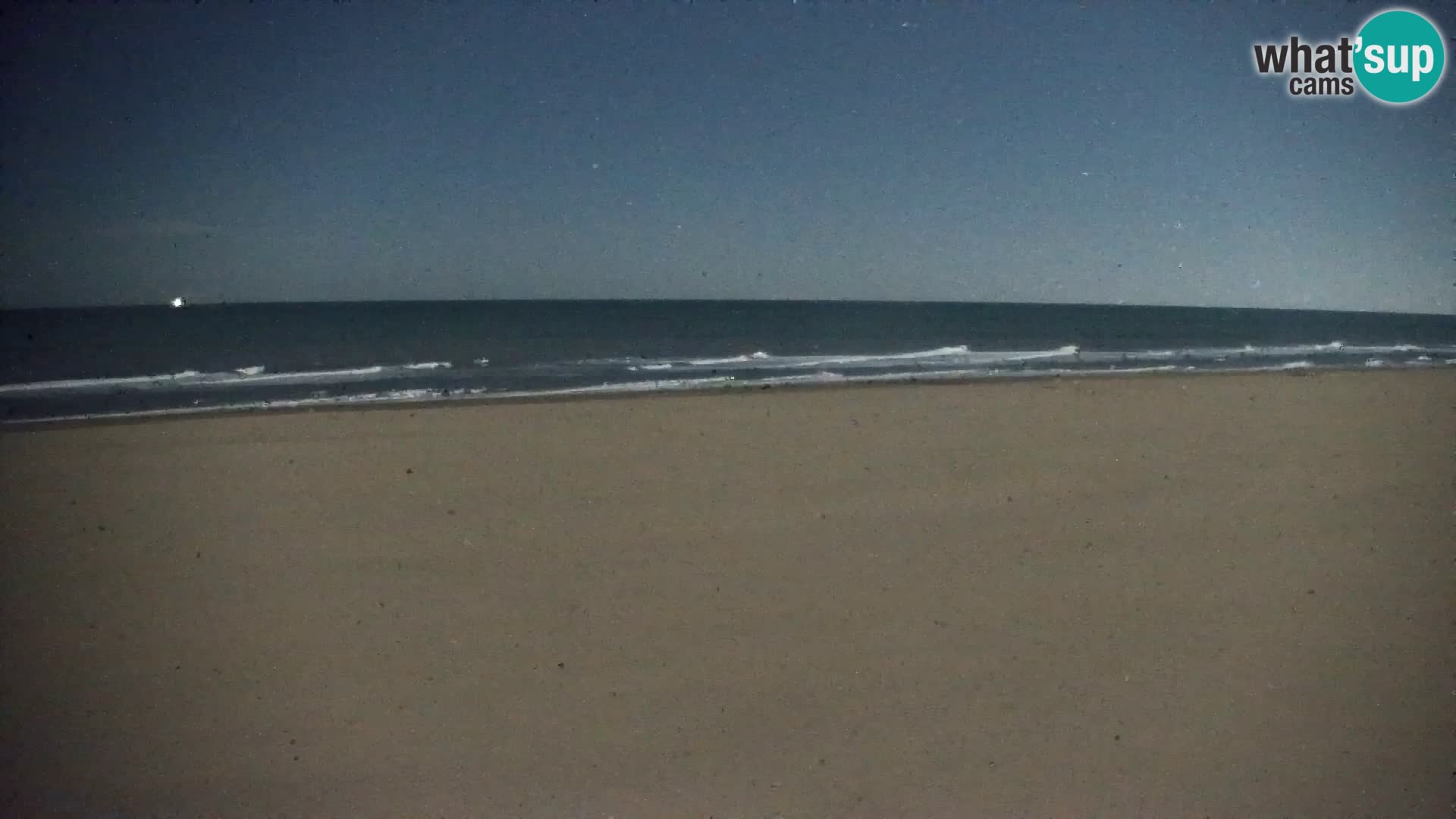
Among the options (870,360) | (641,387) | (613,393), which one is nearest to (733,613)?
(613,393)

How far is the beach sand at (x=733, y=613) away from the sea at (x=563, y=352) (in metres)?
1.03

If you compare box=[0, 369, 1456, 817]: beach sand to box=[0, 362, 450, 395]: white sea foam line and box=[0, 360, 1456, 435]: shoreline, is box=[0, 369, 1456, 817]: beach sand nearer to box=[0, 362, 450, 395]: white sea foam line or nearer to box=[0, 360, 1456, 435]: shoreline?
box=[0, 360, 1456, 435]: shoreline

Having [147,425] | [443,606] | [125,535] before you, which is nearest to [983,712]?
[443,606]

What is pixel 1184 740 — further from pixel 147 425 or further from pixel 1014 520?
pixel 147 425

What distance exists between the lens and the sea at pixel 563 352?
16.1 feet

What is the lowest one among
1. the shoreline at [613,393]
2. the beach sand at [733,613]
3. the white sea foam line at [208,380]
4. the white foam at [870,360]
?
the beach sand at [733,613]

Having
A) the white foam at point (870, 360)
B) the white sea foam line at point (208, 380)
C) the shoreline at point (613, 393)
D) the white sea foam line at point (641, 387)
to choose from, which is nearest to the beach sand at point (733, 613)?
the shoreline at point (613, 393)

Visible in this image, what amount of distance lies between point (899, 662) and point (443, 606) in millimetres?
1316

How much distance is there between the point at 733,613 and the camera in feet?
7.28

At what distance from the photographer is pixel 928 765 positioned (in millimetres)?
1695

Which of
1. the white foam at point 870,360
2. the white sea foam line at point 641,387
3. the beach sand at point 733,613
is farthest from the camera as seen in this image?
the white foam at point 870,360

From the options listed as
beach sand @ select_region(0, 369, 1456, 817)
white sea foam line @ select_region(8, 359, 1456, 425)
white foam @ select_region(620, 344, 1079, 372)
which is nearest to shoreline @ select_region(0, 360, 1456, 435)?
white sea foam line @ select_region(8, 359, 1456, 425)

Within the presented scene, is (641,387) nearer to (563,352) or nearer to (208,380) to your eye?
(208,380)

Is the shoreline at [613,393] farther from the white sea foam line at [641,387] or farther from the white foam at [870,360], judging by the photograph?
the white foam at [870,360]
